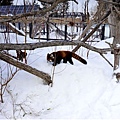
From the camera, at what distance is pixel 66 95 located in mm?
3555

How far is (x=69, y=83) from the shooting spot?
3.81m

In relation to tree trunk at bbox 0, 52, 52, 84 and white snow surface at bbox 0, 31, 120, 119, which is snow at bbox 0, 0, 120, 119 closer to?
white snow surface at bbox 0, 31, 120, 119

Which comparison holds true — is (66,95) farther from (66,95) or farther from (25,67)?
(25,67)

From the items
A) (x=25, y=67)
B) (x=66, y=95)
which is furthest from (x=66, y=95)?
(x=25, y=67)

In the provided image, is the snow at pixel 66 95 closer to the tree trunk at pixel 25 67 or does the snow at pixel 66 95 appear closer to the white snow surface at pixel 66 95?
the white snow surface at pixel 66 95

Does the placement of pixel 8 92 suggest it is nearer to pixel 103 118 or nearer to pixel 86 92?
pixel 86 92

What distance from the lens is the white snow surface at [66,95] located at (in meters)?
3.15

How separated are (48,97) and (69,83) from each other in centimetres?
47

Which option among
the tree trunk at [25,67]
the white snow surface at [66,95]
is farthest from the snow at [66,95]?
the tree trunk at [25,67]

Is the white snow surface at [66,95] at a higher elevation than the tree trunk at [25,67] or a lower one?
lower

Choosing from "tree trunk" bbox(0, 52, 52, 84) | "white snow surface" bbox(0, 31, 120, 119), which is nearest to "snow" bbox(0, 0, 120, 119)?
"white snow surface" bbox(0, 31, 120, 119)

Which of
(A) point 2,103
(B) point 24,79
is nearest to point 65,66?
(B) point 24,79

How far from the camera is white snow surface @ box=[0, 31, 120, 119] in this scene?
3146 millimetres

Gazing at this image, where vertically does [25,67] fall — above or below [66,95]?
above
